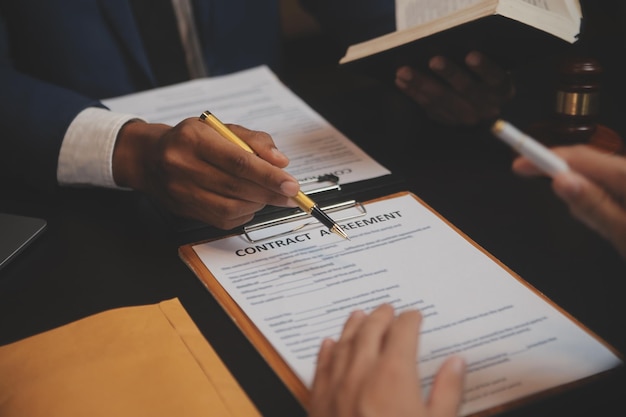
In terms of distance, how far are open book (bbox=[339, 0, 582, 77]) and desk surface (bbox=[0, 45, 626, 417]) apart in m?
0.13

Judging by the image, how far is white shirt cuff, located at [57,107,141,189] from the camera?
0.94 m

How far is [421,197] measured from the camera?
0.89 metres

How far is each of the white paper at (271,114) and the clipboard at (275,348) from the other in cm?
18

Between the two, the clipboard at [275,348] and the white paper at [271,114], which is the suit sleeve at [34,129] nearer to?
the white paper at [271,114]

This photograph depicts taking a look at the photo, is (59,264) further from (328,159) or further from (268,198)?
(328,159)

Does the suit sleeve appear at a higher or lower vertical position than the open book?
lower

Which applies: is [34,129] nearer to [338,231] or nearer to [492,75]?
[338,231]

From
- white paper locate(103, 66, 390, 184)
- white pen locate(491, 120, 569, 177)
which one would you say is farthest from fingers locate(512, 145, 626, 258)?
white paper locate(103, 66, 390, 184)

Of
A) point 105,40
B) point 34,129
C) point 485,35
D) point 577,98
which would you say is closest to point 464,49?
point 485,35

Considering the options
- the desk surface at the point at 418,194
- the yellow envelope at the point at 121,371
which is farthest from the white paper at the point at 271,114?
the yellow envelope at the point at 121,371

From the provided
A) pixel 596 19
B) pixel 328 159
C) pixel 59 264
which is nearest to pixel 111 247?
pixel 59 264

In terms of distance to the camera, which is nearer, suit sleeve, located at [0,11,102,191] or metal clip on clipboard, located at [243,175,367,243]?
metal clip on clipboard, located at [243,175,367,243]

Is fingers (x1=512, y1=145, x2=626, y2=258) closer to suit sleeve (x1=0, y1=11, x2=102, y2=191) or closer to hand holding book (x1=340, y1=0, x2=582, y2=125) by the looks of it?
hand holding book (x1=340, y1=0, x2=582, y2=125)

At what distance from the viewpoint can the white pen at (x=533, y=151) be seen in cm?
55
